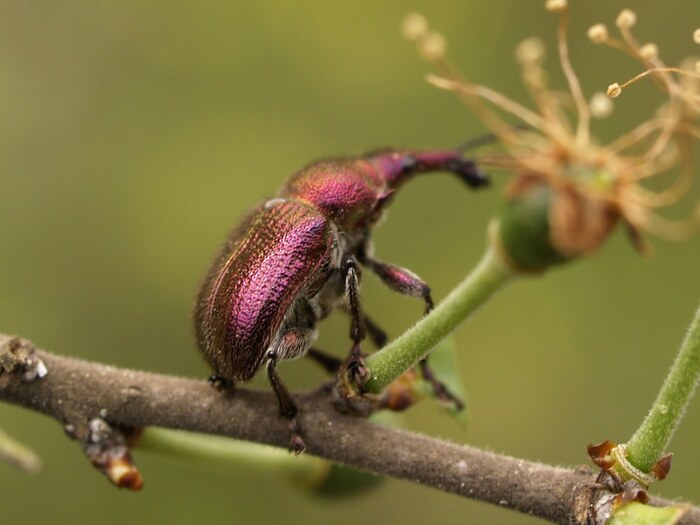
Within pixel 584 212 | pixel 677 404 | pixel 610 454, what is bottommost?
pixel 610 454

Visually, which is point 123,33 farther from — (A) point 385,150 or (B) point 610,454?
(B) point 610,454

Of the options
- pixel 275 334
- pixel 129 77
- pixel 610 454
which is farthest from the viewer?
pixel 129 77

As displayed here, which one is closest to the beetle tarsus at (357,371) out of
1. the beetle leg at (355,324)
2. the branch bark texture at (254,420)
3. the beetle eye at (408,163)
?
the beetle leg at (355,324)

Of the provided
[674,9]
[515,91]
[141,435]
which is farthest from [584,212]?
[674,9]

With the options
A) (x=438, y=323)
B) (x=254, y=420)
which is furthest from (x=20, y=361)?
(x=438, y=323)

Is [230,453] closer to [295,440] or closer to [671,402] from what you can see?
[295,440]

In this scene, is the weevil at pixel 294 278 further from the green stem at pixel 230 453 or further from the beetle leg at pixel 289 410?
the green stem at pixel 230 453
